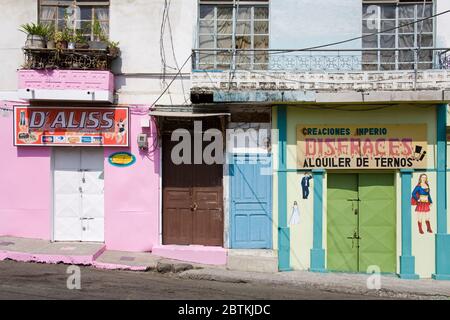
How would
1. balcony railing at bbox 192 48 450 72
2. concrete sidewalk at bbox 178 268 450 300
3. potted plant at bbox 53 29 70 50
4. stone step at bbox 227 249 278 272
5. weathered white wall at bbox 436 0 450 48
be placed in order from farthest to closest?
1. weathered white wall at bbox 436 0 450 48
2. balcony railing at bbox 192 48 450 72
3. potted plant at bbox 53 29 70 50
4. stone step at bbox 227 249 278 272
5. concrete sidewalk at bbox 178 268 450 300

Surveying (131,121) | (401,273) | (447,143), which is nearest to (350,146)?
(447,143)

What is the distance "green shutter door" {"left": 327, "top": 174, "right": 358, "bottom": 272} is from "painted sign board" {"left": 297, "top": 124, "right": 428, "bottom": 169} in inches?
17.4

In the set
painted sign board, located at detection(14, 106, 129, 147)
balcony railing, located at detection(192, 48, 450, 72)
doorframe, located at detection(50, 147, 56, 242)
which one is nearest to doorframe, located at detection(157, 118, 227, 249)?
painted sign board, located at detection(14, 106, 129, 147)

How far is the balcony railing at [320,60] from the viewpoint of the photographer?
11.0 m

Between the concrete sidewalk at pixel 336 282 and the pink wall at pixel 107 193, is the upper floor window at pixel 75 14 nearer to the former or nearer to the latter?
the pink wall at pixel 107 193

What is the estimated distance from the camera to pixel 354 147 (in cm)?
1107

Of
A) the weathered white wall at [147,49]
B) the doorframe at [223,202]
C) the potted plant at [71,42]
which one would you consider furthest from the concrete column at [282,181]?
the potted plant at [71,42]

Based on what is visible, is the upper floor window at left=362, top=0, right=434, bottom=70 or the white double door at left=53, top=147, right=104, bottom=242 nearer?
the upper floor window at left=362, top=0, right=434, bottom=70

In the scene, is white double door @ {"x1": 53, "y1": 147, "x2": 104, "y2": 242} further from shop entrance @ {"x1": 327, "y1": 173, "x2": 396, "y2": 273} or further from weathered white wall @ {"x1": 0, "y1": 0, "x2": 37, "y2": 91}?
shop entrance @ {"x1": 327, "y1": 173, "x2": 396, "y2": 273}

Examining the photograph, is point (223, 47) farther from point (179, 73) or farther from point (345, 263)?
point (345, 263)

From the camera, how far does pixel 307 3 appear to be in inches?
443

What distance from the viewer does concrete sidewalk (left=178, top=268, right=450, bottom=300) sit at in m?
9.55

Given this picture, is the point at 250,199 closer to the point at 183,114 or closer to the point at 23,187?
the point at 183,114
